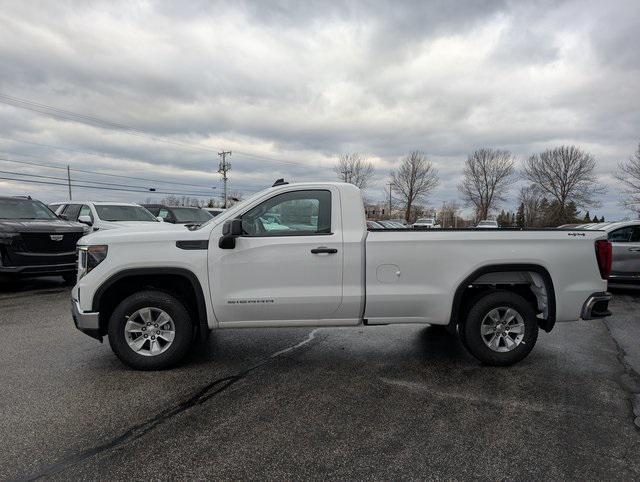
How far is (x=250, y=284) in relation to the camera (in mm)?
4355

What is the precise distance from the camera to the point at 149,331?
4.44 meters

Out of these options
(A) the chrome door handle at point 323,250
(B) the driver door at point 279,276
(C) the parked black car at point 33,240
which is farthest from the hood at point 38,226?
(A) the chrome door handle at point 323,250

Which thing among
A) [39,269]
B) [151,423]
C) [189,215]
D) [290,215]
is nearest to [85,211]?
[39,269]

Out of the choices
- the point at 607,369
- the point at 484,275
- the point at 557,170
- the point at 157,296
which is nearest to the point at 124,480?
the point at 157,296

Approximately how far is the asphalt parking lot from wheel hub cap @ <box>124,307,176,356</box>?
26 cm

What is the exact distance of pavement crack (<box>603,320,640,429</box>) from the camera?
3.58m

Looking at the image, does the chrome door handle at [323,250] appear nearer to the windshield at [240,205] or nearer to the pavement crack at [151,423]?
the windshield at [240,205]

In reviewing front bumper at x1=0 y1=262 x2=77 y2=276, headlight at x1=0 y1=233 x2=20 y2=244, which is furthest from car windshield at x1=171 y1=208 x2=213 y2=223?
headlight at x1=0 y1=233 x2=20 y2=244

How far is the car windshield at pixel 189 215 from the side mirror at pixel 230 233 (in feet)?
36.9

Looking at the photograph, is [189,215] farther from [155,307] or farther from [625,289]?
[625,289]

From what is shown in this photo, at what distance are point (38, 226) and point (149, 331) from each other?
19.7 ft

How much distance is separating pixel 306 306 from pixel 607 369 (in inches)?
130

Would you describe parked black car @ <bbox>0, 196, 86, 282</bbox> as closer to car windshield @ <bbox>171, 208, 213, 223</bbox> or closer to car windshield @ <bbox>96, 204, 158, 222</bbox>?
car windshield @ <bbox>96, 204, 158, 222</bbox>

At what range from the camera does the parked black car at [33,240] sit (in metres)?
8.38
